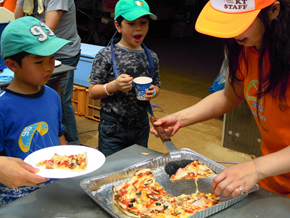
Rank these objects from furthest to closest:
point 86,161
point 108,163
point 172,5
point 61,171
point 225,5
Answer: point 172,5
point 108,163
point 86,161
point 61,171
point 225,5

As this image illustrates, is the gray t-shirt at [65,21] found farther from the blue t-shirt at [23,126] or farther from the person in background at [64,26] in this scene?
the blue t-shirt at [23,126]

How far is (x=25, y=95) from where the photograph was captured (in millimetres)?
1708

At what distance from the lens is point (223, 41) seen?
1701 mm

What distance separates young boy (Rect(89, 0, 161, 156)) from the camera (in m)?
2.30

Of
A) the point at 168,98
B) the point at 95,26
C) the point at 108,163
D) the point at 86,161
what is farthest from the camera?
the point at 95,26

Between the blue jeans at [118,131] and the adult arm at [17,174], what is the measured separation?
1.10 m

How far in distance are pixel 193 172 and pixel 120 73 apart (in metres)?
1.06

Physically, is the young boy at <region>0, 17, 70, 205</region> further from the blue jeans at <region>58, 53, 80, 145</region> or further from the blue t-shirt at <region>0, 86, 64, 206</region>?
the blue jeans at <region>58, 53, 80, 145</region>

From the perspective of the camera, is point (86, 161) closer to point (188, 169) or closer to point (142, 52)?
point (188, 169)

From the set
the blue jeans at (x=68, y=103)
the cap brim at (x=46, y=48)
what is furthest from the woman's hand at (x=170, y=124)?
the blue jeans at (x=68, y=103)

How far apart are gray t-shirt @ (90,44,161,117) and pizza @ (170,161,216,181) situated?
85 cm

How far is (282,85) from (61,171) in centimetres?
109

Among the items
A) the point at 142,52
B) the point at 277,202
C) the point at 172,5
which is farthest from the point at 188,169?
Answer: the point at 172,5

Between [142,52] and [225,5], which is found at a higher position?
[225,5]
